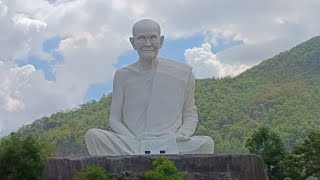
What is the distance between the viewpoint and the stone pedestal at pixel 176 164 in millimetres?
9469

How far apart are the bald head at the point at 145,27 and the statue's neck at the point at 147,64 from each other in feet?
1.75

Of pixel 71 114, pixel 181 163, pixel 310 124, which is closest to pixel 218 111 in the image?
pixel 310 124

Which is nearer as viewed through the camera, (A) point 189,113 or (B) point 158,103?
(B) point 158,103

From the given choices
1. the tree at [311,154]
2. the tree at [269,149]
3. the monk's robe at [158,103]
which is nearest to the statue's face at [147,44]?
the monk's robe at [158,103]

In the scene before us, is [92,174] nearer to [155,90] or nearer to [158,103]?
[158,103]

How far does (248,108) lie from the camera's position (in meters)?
35.8

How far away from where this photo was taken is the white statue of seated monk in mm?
11641

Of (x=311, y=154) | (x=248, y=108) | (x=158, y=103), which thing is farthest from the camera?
(x=248, y=108)

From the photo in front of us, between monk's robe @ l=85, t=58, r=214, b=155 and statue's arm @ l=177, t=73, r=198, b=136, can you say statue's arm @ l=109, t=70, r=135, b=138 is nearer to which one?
monk's robe @ l=85, t=58, r=214, b=155

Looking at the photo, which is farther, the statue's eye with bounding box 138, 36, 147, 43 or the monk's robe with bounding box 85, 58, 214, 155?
the statue's eye with bounding box 138, 36, 147, 43

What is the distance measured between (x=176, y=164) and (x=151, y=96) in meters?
2.63

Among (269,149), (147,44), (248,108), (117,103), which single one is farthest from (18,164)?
(248,108)

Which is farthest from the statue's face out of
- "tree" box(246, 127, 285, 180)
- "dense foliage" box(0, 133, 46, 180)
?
"dense foliage" box(0, 133, 46, 180)

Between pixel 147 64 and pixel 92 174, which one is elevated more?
pixel 147 64
